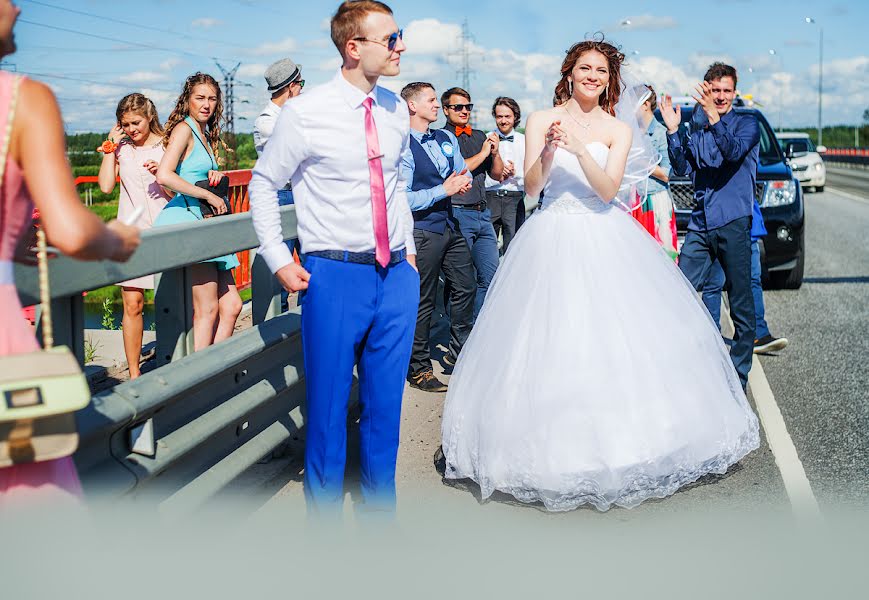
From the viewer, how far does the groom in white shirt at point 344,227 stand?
12.9 ft

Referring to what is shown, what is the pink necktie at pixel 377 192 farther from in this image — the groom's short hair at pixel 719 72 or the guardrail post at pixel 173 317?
the groom's short hair at pixel 719 72

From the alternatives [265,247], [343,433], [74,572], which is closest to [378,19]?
[265,247]

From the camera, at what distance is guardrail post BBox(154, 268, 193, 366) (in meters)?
4.21

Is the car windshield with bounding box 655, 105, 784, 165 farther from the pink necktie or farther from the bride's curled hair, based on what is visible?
the pink necktie

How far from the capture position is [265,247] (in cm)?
401

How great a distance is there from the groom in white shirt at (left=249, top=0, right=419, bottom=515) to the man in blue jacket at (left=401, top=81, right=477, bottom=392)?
2.72 m

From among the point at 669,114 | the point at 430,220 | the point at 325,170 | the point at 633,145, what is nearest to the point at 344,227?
the point at 325,170

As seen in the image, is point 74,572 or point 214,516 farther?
point 214,516

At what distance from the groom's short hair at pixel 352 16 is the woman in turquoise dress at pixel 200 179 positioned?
2.12 m

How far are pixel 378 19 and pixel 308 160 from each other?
606 millimetres

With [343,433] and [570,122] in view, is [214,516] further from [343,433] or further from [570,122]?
[570,122]

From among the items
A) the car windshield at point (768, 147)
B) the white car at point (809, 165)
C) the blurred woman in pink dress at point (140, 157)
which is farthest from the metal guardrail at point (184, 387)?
the white car at point (809, 165)

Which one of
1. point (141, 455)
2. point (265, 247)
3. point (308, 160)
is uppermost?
point (308, 160)

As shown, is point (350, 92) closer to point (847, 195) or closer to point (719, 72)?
point (719, 72)
